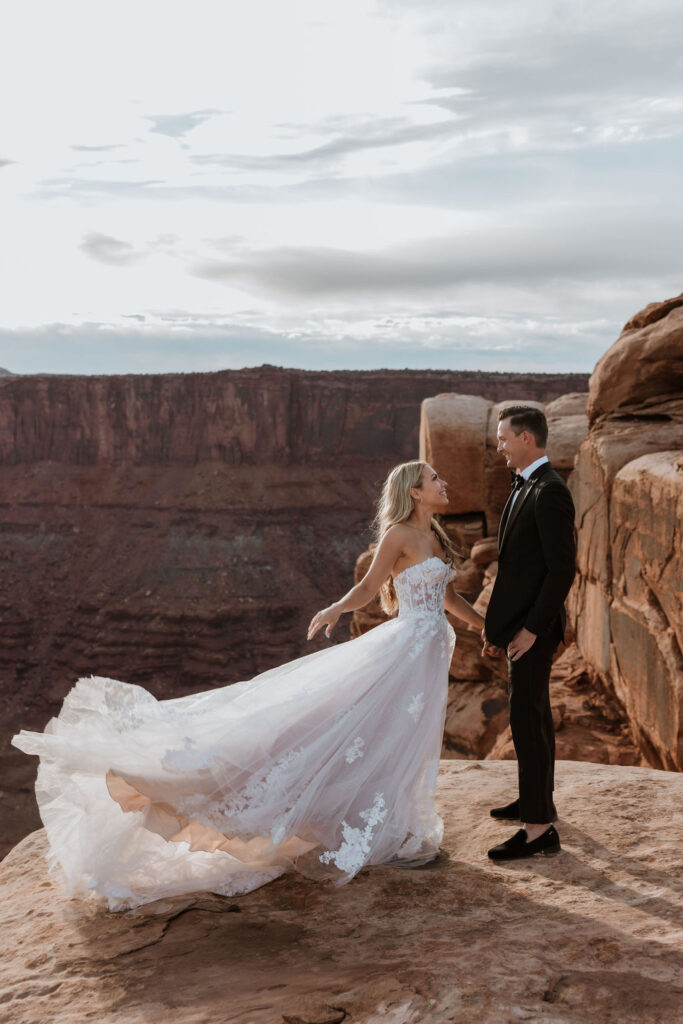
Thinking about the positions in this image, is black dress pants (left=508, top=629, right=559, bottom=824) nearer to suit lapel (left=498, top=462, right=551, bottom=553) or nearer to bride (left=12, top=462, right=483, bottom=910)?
bride (left=12, top=462, right=483, bottom=910)

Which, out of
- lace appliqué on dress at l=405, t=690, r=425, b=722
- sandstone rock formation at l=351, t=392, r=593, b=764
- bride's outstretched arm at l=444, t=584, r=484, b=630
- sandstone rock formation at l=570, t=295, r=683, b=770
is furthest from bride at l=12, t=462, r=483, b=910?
sandstone rock formation at l=351, t=392, r=593, b=764

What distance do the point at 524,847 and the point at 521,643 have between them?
91 centimetres

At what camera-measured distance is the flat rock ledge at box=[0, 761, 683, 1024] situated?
2.47 meters

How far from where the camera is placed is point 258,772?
145 inches

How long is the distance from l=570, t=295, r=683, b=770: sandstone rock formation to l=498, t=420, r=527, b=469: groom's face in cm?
256

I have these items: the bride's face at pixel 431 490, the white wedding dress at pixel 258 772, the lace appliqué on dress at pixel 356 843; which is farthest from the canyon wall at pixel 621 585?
the lace appliqué on dress at pixel 356 843

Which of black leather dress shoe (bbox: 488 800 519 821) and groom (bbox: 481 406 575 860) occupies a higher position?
groom (bbox: 481 406 575 860)

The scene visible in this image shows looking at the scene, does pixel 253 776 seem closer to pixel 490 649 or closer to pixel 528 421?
pixel 490 649

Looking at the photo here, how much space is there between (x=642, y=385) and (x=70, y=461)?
43042mm

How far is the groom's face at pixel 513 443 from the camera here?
3.98m

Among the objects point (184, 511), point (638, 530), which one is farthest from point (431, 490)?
point (184, 511)

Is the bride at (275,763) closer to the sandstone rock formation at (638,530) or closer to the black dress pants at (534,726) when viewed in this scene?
the black dress pants at (534,726)

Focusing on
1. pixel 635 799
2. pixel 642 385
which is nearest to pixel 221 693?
pixel 635 799

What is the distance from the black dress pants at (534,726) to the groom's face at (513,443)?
0.78 metres
